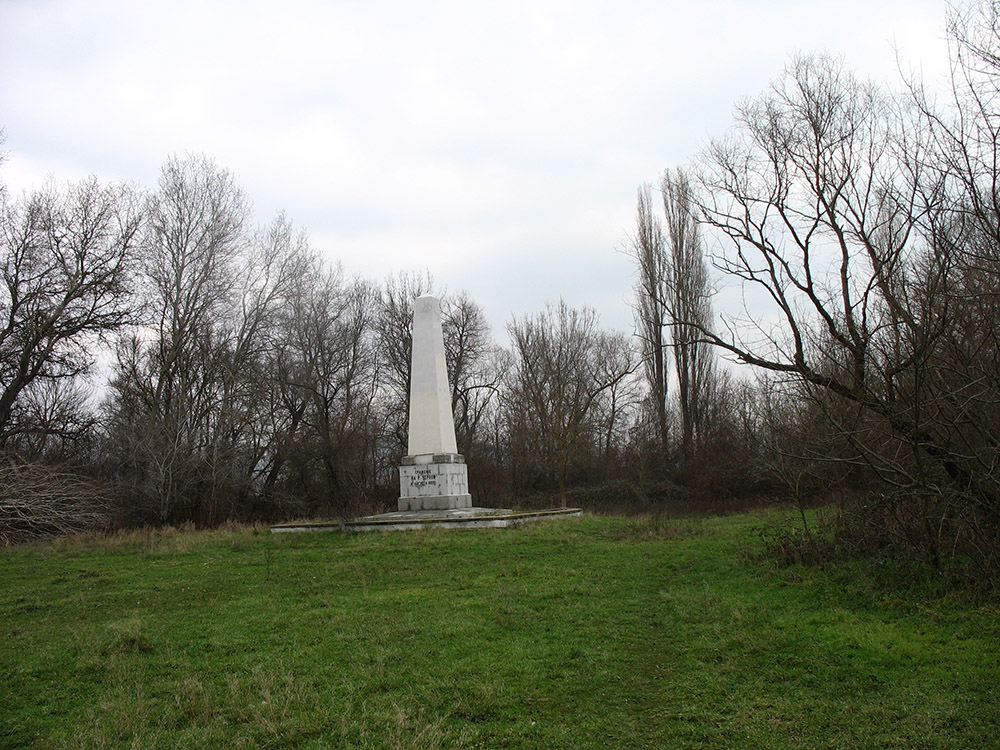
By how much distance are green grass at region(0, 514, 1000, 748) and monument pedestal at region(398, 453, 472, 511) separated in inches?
364

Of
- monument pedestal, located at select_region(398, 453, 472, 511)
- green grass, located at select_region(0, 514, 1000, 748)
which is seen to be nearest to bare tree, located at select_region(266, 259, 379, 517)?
monument pedestal, located at select_region(398, 453, 472, 511)

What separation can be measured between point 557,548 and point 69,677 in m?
9.83

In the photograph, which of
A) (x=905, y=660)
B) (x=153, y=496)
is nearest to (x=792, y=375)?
(x=905, y=660)

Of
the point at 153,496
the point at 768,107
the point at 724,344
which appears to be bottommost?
the point at 153,496

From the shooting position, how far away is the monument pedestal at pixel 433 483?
2114 centimetres

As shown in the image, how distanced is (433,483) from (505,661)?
14923mm

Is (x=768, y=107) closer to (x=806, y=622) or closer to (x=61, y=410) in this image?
(x=806, y=622)

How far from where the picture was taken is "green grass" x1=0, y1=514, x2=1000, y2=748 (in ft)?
15.6

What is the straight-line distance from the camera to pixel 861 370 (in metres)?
8.55

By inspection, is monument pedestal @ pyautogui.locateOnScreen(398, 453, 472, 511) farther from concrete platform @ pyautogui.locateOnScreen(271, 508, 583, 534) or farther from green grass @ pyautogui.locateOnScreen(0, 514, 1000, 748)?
green grass @ pyautogui.locateOnScreen(0, 514, 1000, 748)

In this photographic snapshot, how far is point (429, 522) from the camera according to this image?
1848cm

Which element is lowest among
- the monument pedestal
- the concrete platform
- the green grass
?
the green grass

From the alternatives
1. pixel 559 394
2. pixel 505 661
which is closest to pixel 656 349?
pixel 559 394

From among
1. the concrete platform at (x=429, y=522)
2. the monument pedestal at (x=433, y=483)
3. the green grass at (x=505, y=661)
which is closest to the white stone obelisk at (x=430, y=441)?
the monument pedestal at (x=433, y=483)
